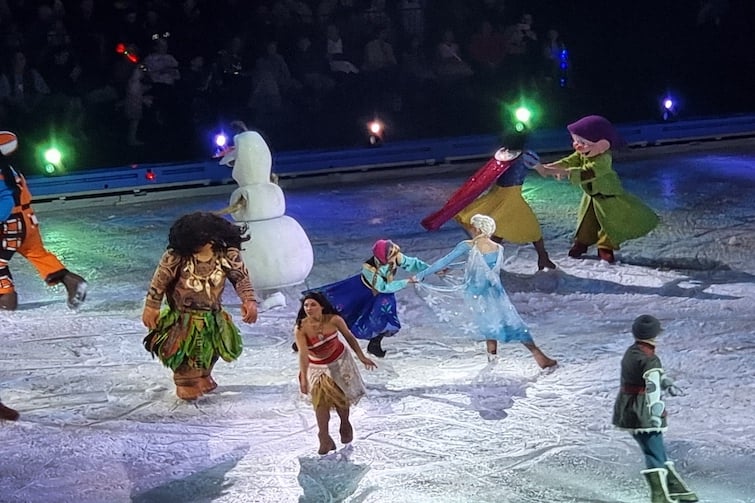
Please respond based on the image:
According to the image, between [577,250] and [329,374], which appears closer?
[329,374]

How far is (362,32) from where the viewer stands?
1759cm

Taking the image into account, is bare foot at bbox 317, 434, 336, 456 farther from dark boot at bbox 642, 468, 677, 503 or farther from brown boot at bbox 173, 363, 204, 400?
dark boot at bbox 642, 468, 677, 503

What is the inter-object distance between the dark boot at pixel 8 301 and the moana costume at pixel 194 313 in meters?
3.00

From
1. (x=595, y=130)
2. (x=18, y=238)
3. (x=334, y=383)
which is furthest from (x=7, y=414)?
(x=595, y=130)

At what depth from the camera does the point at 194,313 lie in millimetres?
8188

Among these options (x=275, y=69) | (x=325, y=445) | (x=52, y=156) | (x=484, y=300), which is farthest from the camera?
(x=275, y=69)

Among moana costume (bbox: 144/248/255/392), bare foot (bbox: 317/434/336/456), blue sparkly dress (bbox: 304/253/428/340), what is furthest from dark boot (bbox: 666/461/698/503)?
moana costume (bbox: 144/248/255/392)

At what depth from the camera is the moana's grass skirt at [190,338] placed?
822 centimetres

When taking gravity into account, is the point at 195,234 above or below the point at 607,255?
below

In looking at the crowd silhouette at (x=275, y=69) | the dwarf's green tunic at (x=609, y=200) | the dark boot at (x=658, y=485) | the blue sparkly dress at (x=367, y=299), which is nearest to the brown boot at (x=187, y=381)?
the blue sparkly dress at (x=367, y=299)

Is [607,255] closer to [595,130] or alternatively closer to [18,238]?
[595,130]

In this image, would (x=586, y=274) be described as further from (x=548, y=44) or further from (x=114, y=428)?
(x=548, y=44)

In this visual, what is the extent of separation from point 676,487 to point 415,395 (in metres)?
2.35

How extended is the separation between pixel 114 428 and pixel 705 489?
3778mm
